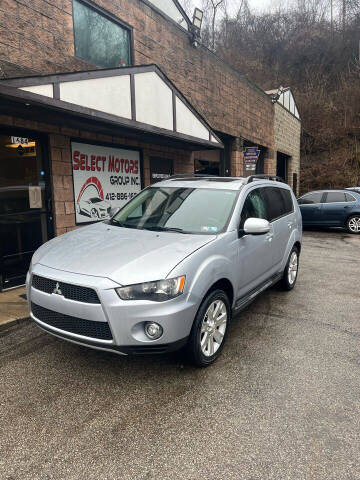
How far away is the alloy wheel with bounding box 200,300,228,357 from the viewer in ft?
11.0

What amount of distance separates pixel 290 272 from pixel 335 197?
8.87 metres

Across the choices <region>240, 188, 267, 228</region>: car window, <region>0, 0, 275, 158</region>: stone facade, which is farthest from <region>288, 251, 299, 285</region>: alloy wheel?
<region>0, 0, 275, 158</region>: stone facade

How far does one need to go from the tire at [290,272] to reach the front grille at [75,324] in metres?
3.52

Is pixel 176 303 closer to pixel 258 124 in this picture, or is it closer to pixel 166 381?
pixel 166 381

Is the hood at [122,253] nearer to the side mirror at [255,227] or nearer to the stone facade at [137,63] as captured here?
the side mirror at [255,227]

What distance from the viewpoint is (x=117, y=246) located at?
340cm

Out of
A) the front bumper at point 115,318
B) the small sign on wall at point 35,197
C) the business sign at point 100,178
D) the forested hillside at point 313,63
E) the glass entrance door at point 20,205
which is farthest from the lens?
the forested hillside at point 313,63

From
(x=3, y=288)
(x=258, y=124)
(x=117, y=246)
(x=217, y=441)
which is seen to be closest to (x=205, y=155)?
(x=258, y=124)

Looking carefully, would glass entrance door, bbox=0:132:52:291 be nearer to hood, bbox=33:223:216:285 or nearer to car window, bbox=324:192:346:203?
hood, bbox=33:223:216:285

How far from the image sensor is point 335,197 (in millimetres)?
13492

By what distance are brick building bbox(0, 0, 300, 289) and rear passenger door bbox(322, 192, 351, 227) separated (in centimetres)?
587

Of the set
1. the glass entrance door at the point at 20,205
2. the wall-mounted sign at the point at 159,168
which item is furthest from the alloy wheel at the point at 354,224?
the glass entrance door at the point at 20,205

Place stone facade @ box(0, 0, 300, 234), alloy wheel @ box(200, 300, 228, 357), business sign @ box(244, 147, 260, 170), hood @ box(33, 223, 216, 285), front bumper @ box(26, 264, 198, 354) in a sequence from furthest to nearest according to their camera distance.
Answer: business sign @ box(244, 147, 260, 170) < stone facade @ box(0, 0, 300, 234) < alloy wheel @ box(200, 300, 228, 357) < hood @ box(33, 223, 216, 285) < front bumper @ box(26, 264, 198, 354)

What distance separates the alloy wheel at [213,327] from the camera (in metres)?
3.34
